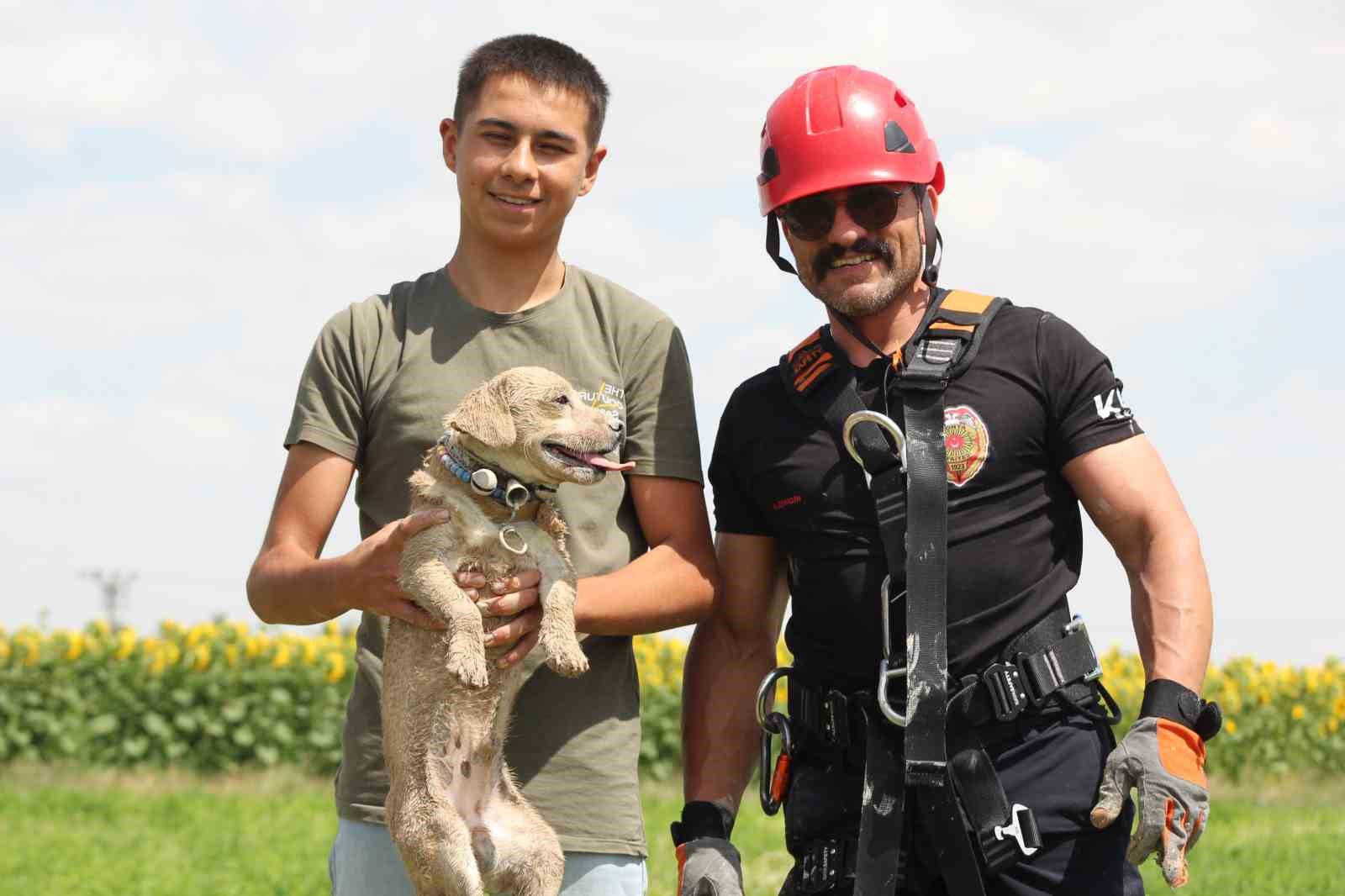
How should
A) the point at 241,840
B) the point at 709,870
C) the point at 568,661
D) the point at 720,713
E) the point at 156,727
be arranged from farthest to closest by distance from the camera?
the point at 156,727
the point at 241,840
the point at 720,713
the point at 709,870
the point at 568,661

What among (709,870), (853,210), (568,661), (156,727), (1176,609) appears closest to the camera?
(568,661)

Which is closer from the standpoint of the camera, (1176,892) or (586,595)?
(586,595)

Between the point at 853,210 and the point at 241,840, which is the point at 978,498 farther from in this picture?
the point at 241,840

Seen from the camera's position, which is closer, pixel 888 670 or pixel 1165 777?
pixel 1165 777

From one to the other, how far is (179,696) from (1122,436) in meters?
10.7

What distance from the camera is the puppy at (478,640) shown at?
4.10 metres

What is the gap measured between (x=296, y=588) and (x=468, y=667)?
0.70 meters

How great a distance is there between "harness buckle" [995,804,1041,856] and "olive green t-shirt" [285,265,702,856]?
1118 mm

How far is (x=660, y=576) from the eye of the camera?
443cm

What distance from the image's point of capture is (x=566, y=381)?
4.41m

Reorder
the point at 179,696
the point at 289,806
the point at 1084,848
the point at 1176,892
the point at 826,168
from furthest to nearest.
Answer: the point at 179,696
the point at 289,806
the point at 1176,892
the point at 826,168
the point at 1084,848

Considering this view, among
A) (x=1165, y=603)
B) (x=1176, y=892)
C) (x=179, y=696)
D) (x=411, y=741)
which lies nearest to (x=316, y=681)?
(x=179, y=696)

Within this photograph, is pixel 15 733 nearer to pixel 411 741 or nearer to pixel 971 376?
pixel 411 741

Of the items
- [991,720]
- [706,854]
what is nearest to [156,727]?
[706,854]
